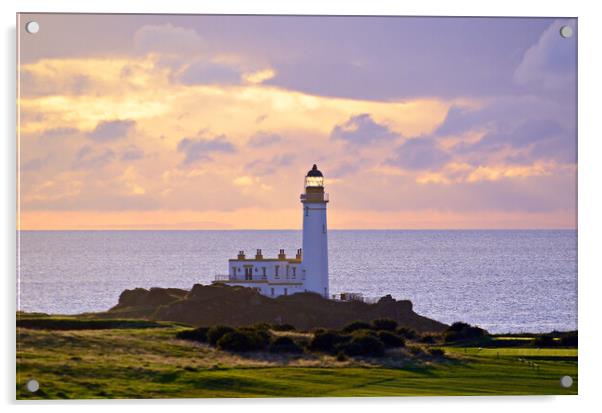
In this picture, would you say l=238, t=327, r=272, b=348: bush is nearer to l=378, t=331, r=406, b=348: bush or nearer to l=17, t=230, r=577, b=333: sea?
l=378, t=331, r=406, b=348: bush

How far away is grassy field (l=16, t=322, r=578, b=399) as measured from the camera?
53.2 feet

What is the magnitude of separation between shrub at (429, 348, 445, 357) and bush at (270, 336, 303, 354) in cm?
181

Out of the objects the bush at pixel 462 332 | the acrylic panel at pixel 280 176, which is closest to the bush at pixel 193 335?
the acrylic panel at pixel 280 176

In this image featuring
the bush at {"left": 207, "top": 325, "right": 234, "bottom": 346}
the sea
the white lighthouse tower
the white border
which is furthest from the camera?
the white lighthouse tower

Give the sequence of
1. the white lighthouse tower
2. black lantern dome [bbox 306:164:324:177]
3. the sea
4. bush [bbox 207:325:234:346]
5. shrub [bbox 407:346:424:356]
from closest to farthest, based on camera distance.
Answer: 1. the sea
2. bush [bbox 207:325:234:346]
3. shrub [bbox 407:346:424:356]
4. black lantern dome [bbox 306:164:324:177]
5. the white lighthouse tower

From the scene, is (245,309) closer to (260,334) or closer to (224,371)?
(260,334)

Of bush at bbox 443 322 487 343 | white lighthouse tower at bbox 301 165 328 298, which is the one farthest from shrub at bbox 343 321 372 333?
white lighthouse tower at bbox 301 165 328 298

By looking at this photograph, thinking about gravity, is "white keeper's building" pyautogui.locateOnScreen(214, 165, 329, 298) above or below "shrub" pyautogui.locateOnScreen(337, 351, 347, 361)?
above

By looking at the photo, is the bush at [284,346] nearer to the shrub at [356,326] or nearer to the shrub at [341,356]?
the shrub at [341,356]

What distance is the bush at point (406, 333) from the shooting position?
18.0 meters

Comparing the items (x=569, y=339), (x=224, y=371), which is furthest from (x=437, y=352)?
(x=224, y=371)

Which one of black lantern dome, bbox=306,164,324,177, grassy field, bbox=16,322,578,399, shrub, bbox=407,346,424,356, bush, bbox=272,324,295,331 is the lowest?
grassy field, bbox=16,322,578,399

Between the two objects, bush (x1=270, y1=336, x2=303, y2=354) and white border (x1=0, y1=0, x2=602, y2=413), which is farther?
bush (x1=270, y1=336, x2=303, y2=354)

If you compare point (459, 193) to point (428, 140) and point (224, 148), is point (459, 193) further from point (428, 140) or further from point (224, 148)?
point (224, 148)
